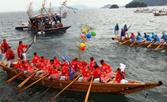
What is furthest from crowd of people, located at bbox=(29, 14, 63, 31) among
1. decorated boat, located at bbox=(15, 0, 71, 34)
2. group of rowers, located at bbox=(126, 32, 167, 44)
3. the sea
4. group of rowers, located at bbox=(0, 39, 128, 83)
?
group of rowers, located at bbox=(0, 39, 128, 83)

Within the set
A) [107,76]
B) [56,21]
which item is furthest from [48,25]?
[107,76]

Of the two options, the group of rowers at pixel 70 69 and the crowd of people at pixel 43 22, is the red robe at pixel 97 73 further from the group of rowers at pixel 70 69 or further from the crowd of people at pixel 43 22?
the crowd of people at pixel 43 22

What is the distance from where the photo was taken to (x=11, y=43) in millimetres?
45906

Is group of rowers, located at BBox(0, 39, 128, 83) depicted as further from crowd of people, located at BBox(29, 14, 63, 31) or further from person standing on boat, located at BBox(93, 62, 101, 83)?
crowd of people, located at BBox(29, 14, 63, 31)

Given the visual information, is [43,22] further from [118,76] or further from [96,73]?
[118,76]

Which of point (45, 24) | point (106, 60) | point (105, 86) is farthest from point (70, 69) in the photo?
point (45, 24)

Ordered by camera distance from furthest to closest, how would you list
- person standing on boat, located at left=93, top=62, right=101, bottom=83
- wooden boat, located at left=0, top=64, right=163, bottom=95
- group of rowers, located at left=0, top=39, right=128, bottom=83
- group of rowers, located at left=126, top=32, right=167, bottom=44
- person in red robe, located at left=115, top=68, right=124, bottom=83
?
group of rowers, located at left=126, top=32, right=167, bottom=44, person standing on boat, located at left=93, top=62, right=101, bottom=83, group of rowers, located at left=0, top=39, right=128, bottom=83, person in red robe, located at left=115, top=68, right=124, bottom=83, wooden boat, located at left=0, top=64, right=163, bottom=95

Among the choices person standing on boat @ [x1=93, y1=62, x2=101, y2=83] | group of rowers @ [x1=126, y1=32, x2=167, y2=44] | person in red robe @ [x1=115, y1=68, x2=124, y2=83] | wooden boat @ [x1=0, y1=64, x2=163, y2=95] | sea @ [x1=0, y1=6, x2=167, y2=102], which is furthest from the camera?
group of rowers @ [x1=126, y1=32, x2=167, y2=44]

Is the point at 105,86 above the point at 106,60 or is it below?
above

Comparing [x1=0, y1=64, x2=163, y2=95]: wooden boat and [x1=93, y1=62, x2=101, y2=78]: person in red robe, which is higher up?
[x1=93, y1=62, x2=101, y2=78]: person in red robe

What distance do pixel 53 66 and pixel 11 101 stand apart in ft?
13.6

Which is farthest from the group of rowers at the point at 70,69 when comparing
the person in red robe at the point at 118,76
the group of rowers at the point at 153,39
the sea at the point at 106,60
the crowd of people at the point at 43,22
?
the crowd of people at the point at 43,22

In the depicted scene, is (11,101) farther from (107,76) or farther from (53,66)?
(107,76)

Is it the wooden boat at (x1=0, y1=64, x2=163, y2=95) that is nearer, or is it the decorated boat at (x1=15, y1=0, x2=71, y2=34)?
the wooden boat at (x1=0, y1=64, x2=163, y2=95)
